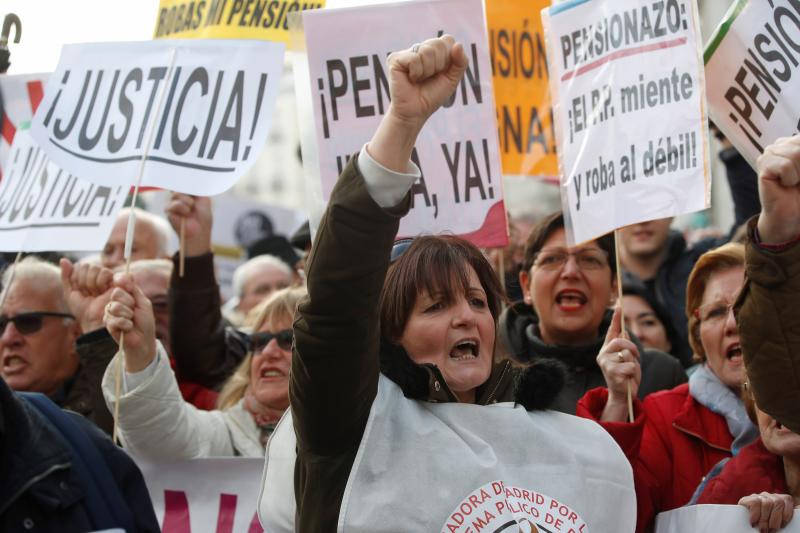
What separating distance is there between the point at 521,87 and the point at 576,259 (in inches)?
51.9

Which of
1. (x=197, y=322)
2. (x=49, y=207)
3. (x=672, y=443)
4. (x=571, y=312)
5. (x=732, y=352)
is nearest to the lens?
(x=672, y=443)

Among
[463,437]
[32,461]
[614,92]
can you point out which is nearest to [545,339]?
[614,92]

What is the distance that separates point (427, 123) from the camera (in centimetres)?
430

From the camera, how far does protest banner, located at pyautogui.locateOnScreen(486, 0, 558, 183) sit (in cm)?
562

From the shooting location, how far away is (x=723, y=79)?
402cm

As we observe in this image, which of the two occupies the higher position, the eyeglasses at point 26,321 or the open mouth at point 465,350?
the eyeglasses at point 26,321

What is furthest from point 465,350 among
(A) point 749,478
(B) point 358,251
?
(A) point 749,478

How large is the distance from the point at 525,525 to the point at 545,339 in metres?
1.93

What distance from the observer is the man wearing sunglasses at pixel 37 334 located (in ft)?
15.5

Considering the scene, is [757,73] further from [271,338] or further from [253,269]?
[253,269]

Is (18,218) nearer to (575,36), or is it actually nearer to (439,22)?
(439,22)

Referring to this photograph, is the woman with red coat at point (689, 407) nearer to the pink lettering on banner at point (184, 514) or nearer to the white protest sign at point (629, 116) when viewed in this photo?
the white protest sign at point (629, 116)

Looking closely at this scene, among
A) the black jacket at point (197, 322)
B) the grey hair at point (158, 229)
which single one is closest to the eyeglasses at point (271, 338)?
the black jacket at point (197, 322)

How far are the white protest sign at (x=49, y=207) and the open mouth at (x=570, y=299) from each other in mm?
1623
